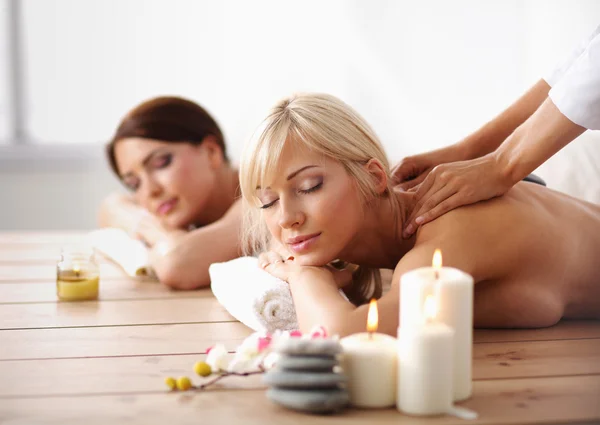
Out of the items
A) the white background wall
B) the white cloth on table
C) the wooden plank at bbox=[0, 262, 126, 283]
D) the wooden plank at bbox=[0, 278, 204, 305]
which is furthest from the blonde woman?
the white background wall

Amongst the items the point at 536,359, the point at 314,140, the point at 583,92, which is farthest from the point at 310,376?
the point at 583,92

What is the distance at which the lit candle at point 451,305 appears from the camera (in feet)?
4.19

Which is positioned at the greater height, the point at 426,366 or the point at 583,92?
the point at 583,92

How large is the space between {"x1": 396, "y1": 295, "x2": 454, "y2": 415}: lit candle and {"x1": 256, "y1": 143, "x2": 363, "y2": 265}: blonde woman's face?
1.72ft

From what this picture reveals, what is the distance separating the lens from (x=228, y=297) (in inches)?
79.5

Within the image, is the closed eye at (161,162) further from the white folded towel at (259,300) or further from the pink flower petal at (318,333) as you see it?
the pink flower petal at (318,333)

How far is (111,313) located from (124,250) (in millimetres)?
774

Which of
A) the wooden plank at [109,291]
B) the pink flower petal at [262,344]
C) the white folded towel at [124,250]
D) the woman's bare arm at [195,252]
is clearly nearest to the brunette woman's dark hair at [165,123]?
the white folded towel at [124,250]

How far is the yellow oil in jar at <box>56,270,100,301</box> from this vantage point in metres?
2.22

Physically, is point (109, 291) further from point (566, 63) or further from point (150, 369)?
point (566, 63)

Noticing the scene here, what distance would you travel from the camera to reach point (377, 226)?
1.87 meters

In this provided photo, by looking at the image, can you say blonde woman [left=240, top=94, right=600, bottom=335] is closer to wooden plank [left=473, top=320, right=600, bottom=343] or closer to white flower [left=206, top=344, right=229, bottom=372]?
wooden plank [left=473, top=320, right=600, bottom=343]

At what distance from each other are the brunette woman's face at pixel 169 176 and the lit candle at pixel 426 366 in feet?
5.63

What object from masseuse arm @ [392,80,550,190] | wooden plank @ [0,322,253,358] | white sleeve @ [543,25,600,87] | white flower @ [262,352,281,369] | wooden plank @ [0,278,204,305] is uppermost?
white sleeve @ [543,25,600,87]
